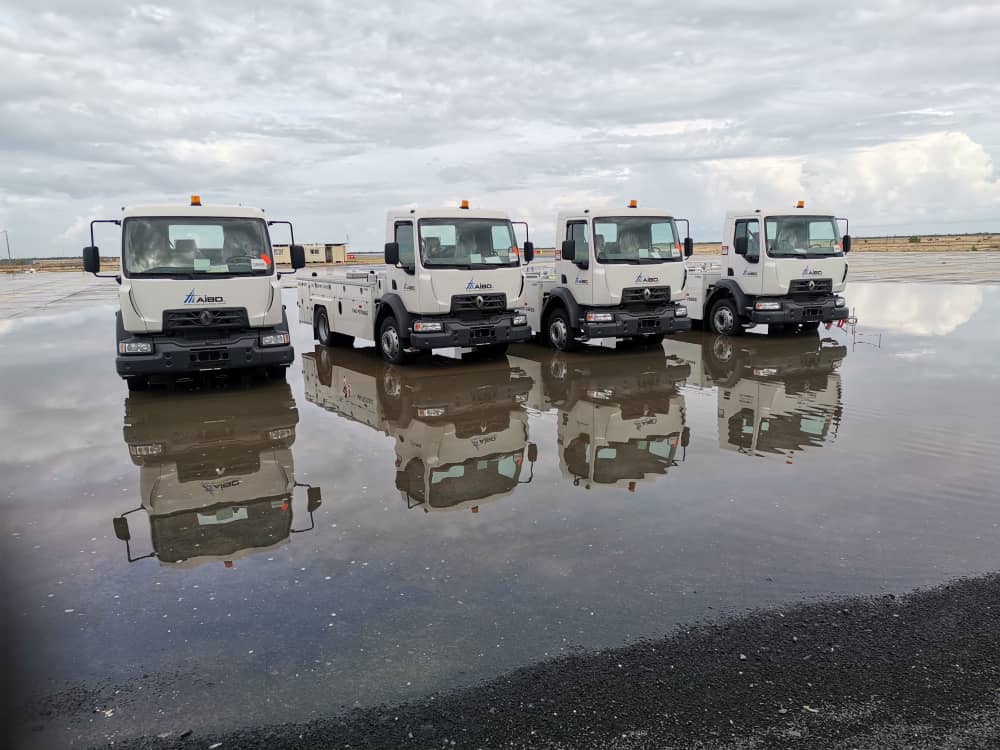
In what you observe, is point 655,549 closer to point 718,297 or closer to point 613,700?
point 613,700

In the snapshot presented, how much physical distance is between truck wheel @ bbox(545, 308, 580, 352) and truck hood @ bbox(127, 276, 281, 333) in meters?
5.28

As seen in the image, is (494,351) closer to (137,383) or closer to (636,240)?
(636,240)

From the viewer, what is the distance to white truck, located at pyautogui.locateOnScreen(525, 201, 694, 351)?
12492 mm

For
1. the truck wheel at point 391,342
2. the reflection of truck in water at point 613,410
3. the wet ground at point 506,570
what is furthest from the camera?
the truck wheel at point 391,342

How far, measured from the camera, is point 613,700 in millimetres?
3242

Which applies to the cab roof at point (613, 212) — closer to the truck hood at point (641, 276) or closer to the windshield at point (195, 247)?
the truck hood at point (641, 276)

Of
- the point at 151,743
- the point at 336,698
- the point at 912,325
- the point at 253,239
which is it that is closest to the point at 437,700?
the point at 336,698

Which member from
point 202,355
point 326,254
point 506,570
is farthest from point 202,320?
point 326,254

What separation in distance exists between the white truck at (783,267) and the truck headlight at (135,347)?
10478mm

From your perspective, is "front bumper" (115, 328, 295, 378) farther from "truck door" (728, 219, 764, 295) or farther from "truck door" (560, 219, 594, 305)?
"truck door" (728, 219, 764, 295)

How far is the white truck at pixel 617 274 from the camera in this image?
1249 centimetres

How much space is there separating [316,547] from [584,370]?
724cm

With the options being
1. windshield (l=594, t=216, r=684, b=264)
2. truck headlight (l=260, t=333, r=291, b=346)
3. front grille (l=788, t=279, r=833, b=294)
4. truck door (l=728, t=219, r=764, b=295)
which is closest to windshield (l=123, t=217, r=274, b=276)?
truck headlight (l=260, t=333, r=291, b=346)

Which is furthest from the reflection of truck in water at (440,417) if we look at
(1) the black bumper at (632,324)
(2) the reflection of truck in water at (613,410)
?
(1) the black bumper at (632,324)
